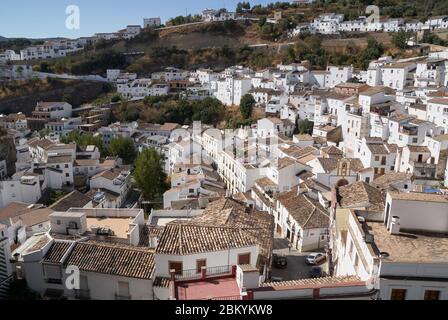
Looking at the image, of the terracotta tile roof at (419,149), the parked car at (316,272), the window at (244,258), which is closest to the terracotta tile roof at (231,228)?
the window at (244,258)

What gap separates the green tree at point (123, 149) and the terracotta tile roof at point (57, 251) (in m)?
23.0

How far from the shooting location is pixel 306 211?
15664 mm

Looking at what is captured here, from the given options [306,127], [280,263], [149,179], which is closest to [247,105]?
[306,127]

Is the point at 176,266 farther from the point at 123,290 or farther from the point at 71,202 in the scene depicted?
the point at 71,202

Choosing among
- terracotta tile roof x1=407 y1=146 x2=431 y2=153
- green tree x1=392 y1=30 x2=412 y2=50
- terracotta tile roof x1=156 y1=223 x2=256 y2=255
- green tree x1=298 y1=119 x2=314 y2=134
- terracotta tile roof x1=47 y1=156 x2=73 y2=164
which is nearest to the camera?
terracotta tile roof x1=156 y1=223 x2=256 y2=255

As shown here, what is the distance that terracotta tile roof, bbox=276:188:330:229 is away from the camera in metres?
15.0

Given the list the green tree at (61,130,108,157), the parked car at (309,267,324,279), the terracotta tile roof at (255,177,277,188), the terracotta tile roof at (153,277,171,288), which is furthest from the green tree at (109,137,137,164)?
the terracotta tile roof at (153,277,171,288)

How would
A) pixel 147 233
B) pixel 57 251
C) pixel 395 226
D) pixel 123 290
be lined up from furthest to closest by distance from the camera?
pixel 147 233, pixel 57 251, pixel 123 290, pixel 395 226

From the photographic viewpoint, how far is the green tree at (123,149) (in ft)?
103

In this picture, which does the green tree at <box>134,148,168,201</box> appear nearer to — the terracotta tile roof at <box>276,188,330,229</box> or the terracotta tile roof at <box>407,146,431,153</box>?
the terracotta tile roof at <box>276,188,330,229</box>

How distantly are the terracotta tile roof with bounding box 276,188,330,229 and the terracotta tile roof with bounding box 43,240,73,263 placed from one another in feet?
28.2

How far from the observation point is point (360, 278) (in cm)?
716

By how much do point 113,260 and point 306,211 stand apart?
29.8 feet

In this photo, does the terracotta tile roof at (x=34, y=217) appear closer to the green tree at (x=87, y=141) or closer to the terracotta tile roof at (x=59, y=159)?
the terracotta tile roof at (x=59, y=159)
